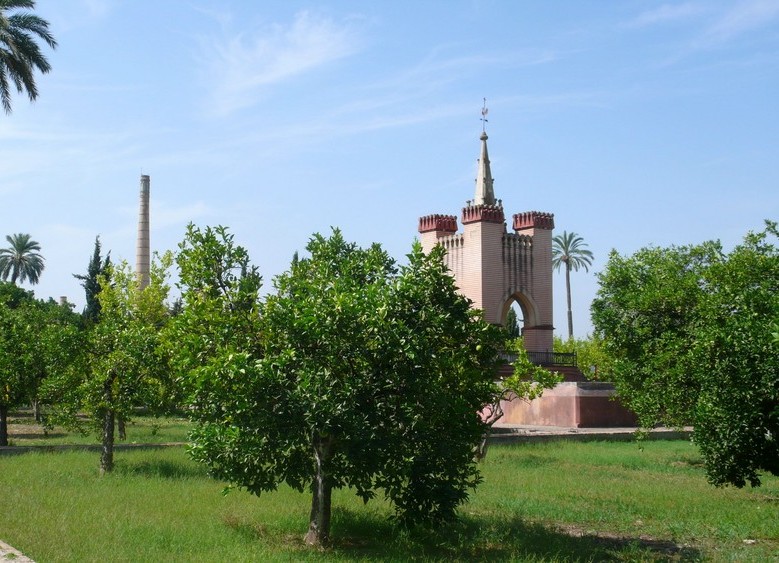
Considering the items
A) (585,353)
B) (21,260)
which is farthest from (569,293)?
(21,260)

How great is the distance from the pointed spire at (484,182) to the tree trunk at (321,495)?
1542 inches

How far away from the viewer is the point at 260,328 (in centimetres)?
1212

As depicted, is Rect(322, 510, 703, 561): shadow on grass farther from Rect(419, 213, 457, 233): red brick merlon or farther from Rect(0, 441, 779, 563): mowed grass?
Rect(419, 213, 457, 233): red brick merlon

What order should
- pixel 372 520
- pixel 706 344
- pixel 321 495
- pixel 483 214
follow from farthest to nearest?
pixel 483 214
pixel 706 344
pixel 372 520
pixel 321 495

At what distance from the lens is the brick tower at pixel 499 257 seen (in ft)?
158

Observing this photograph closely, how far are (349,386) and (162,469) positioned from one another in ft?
34.1

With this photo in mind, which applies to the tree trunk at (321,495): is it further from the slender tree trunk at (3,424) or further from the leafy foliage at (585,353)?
the leafy foliage at (585,353)

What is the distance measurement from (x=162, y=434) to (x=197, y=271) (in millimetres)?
20143

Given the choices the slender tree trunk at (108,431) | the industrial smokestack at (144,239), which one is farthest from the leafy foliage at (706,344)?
the industrial smokestack at (144,239)

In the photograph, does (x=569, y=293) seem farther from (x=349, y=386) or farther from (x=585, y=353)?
(x=349, y=386)

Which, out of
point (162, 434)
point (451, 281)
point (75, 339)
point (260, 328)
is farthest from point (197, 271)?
point (162, 434)

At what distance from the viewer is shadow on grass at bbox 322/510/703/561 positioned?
36.8ft

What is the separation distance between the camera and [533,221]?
50656mm

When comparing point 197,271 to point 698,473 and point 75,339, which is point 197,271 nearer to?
point 75,339
